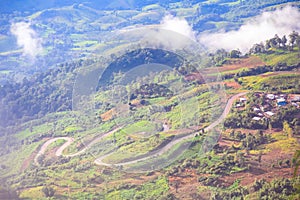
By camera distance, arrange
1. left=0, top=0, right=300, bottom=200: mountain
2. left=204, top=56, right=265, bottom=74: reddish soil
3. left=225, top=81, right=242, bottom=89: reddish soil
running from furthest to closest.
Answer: left=204, top=56, right=265, bottom=74: reddish soil → left=225, top=81, right=242, bottom=89: reddish soil → left=0, top=0, right=300, bottom=200: mountain

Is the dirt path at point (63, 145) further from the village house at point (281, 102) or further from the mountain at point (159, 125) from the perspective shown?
the village house at point (281, 102)

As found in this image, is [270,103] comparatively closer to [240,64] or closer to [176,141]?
[176,141]

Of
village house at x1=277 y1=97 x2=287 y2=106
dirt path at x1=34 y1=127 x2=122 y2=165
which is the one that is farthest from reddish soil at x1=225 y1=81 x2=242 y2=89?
dirt path at x1=34 y1=127 x2=122 y2=165

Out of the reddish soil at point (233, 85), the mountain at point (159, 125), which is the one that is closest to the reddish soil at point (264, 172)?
the mountain at point (159, 125)

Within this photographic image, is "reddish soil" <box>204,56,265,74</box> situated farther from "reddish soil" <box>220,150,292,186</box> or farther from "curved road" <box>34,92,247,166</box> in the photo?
"reddish soil" <box>220,150,292,186</box>

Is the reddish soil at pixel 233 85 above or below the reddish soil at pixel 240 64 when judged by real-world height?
below

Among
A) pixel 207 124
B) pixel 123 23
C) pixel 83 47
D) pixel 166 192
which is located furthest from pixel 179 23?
pixel 166 192

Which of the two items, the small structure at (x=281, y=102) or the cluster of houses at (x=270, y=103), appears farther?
the small structure at (x=281, y=102)

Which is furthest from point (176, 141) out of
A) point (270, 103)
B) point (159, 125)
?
point (270, 103)

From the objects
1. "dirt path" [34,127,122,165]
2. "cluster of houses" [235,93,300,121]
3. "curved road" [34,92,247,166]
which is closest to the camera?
"curved road" [34,92,247,166]
